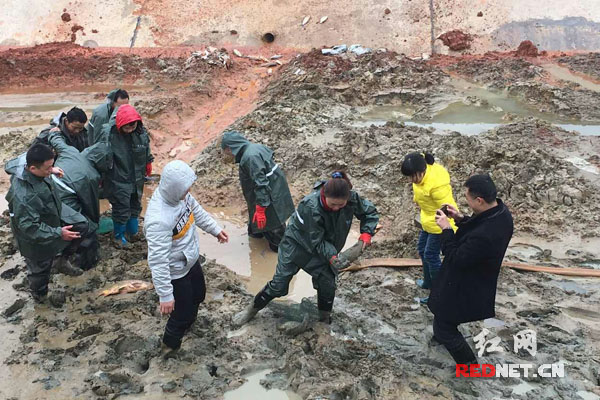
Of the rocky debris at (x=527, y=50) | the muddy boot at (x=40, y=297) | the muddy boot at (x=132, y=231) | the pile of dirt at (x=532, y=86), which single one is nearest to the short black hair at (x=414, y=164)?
the muddy boot at (x=132, y=231)

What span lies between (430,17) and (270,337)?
14.0 m

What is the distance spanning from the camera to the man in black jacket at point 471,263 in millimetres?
3111

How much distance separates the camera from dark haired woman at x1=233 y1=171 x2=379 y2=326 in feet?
11.6

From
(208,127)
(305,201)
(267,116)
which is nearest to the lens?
(305,201)

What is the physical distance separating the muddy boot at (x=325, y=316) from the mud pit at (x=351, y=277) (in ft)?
0.24

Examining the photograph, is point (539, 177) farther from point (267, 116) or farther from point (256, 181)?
point (267, 116)

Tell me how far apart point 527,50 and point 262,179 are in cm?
1106

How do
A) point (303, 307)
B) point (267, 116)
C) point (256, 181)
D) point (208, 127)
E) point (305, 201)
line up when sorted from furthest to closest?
1. point (208, 127)
2. point (267, 116)
3. point (256, 181)
4. point (303, 307)
5. point (305, 201)

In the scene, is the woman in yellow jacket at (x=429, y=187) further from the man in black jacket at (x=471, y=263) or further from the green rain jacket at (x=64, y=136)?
the green rain jacket at (x=64, y=136)

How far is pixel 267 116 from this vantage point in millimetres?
9031

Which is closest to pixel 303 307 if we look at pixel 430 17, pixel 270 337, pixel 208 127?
pixel 270 337

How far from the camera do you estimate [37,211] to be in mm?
3949

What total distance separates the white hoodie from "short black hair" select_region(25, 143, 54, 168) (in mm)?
1206

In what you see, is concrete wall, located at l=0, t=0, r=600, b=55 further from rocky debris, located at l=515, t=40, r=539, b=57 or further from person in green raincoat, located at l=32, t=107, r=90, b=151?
person in green raincoat, located at l=32, t=107, r=90, b=151
